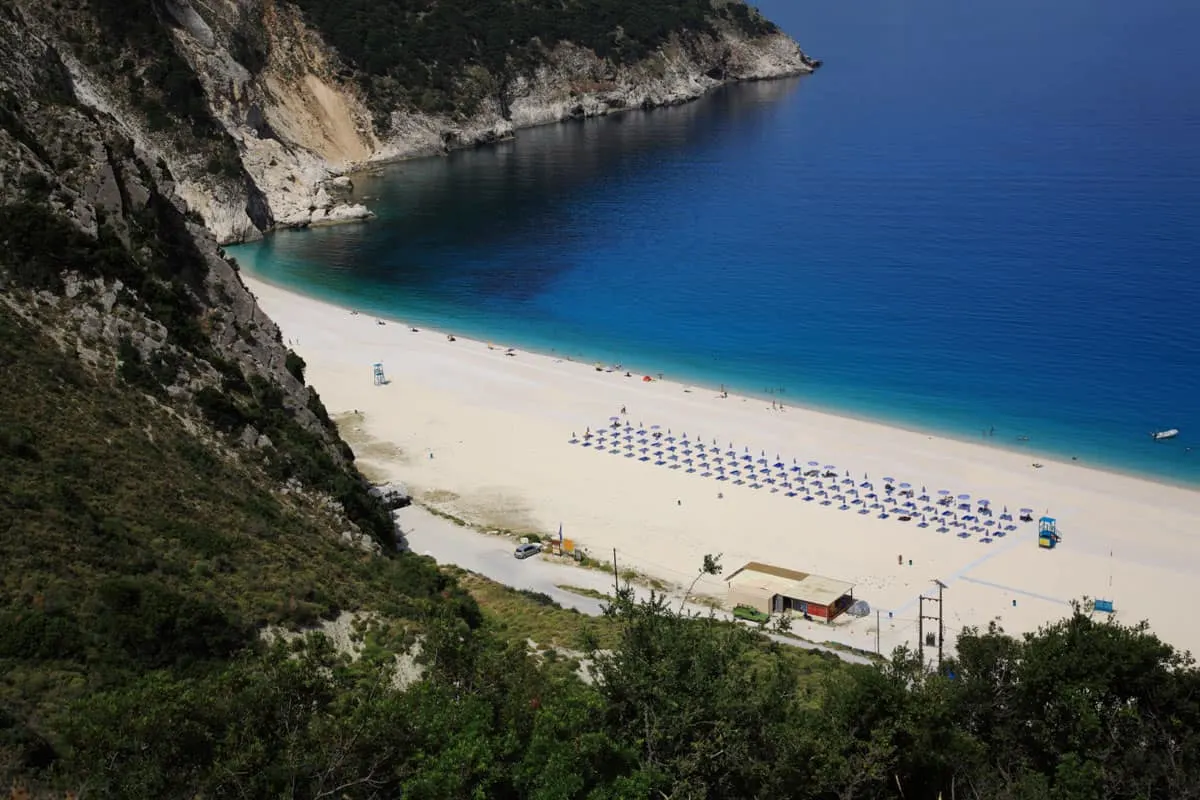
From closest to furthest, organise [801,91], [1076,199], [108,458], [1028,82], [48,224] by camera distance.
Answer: [108,458] < [48,224] < [1076,199] < [1028,82] < [801,91]

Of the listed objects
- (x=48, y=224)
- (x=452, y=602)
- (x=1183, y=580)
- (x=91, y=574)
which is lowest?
(x=1183, y=580)

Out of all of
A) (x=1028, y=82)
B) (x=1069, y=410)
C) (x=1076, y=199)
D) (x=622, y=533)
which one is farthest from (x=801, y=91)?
(x=622, y=533)

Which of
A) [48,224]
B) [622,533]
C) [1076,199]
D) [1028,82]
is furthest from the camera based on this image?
[1028,82]

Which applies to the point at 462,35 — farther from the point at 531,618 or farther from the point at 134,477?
the point at 134,477

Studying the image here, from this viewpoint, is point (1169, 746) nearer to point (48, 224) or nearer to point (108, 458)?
point (108, 458)

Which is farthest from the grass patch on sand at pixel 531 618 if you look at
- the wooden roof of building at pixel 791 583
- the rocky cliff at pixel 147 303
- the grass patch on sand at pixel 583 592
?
the wooden roof of building at pixel 791 583

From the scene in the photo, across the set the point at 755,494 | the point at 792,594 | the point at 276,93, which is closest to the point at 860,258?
the point at 755,494
